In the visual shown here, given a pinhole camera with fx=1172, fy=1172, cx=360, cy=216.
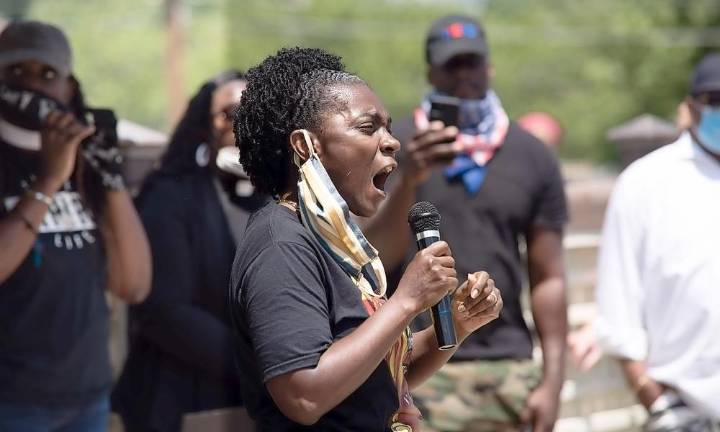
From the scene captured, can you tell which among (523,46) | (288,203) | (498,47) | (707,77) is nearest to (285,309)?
Result: (288,203)

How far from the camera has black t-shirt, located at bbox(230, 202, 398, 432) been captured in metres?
2.11

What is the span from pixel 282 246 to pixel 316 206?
10cm

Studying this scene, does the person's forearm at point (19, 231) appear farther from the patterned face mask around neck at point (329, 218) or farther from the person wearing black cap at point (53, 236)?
the patterned face mask around neck at point (329, 218)

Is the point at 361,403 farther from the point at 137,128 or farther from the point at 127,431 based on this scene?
the point at 137,128

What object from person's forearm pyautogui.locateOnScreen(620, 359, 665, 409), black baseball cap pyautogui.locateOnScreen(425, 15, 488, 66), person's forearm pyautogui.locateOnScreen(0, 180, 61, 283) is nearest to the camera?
person's forearm pyautogui.locateOnScreen(0, 180, 61, 283)

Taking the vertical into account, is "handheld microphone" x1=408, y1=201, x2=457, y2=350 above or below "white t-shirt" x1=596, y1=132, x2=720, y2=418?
above

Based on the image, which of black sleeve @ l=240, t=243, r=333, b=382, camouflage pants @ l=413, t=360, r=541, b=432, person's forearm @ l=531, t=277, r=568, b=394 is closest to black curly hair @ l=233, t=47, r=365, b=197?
black sleeve @ l=240, t=243, r=333, b=382

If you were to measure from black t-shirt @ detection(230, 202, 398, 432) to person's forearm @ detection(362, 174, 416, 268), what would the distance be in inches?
65.7

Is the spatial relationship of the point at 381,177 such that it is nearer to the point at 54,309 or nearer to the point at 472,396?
the point at 54,309

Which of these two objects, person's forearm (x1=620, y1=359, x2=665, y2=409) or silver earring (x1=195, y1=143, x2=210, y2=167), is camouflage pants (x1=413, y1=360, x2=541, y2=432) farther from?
silver earring (x1=195, y1=143, x2=210, y2=167)

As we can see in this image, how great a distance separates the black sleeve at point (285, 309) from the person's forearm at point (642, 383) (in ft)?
6.91

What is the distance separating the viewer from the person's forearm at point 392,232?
4.00 metres

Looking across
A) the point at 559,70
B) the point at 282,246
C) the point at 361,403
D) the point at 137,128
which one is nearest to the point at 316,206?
the point at 282,246

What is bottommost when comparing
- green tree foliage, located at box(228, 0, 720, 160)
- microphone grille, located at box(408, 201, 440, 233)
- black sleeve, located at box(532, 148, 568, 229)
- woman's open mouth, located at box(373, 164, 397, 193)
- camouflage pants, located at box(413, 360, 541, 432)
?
green tree foliage, located at box(228, 0, 720, 160)
